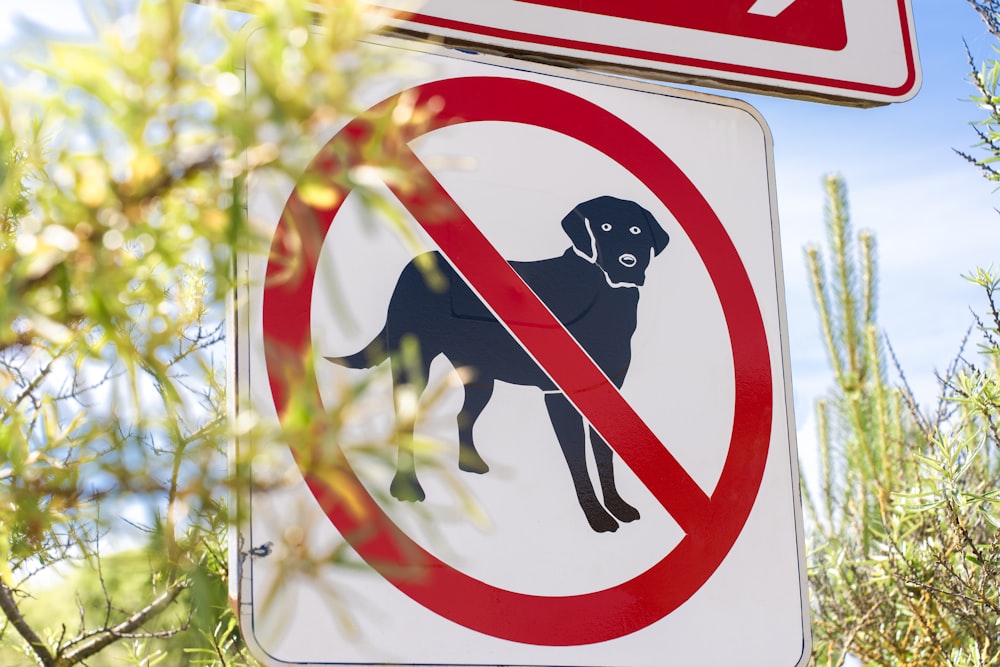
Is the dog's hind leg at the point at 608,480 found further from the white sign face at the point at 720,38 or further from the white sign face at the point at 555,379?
the white sign face at the point at 720,38

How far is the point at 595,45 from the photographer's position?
1.20 m

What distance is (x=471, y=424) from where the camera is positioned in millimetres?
1015

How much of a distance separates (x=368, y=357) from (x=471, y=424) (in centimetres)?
13

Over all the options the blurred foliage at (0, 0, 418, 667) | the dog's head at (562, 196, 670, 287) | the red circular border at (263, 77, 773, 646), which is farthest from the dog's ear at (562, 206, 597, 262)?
the blurred foliage at (0, 0, 418, 667)

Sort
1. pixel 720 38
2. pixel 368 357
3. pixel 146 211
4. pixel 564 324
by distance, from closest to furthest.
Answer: pixel 146 211, pixel 368 357, pixel 564 324, pixel 720 38

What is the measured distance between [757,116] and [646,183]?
206mm

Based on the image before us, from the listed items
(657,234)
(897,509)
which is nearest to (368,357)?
(657,234)

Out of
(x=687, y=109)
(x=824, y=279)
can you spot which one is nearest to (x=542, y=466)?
(x=687, y=109)

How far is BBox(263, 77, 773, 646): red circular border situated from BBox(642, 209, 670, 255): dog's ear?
1.2 inches

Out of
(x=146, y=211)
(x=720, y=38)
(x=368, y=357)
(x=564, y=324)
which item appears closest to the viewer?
(x=146, y=211)

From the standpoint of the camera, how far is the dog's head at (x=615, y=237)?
1.11 meters

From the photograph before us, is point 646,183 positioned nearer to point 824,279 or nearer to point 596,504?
point 596,504

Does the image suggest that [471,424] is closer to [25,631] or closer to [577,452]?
[577,452]

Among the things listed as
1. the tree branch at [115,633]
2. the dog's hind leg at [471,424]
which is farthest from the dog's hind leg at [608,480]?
the tree branch at [115,633]
